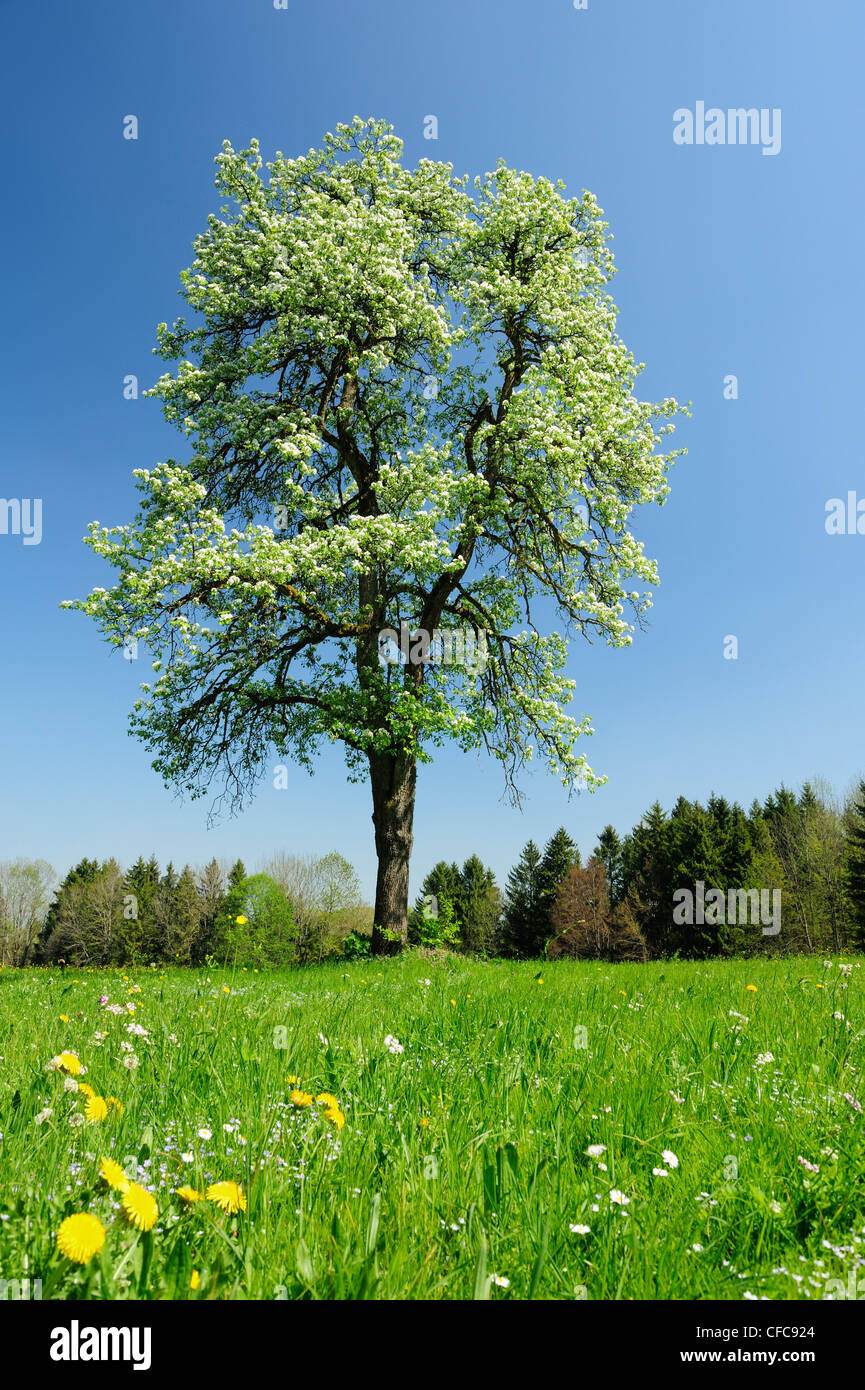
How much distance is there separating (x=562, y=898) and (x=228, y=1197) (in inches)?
2070

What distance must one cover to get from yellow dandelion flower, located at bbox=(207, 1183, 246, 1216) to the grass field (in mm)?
40

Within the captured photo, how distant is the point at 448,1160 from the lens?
2152 mm

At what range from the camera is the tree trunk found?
14.4m

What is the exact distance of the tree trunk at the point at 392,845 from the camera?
47.1ft

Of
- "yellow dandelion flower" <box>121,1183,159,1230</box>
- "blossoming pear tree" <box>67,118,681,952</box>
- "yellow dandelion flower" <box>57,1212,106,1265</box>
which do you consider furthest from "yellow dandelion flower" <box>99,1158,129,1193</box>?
"blossoming pear tree" <box>67,118,681,952</box>

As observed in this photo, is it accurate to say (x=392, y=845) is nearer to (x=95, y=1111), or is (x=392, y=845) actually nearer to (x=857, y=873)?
(x=95, y=1111)

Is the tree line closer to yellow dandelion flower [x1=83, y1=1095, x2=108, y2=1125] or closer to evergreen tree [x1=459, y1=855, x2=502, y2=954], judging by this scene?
evergreen tree [x1=459, y1=855, x2=502, y2=954]

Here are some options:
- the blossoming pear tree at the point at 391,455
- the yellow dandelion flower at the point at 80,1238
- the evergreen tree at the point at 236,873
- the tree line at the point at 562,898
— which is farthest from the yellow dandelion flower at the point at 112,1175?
the evergreen tree at the point at 236,873

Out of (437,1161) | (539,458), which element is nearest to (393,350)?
(539,458)

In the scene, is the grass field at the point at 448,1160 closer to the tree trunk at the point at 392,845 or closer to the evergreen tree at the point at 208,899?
the tree trunk at the point at 392,845

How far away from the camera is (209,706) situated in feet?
45.6

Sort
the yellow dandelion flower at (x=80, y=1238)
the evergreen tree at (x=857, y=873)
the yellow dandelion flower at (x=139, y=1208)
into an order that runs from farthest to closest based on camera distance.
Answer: the evergreen tree at (x=857, y=873)
the yellow dandelion flower at (x=139, y=1208)
the yellow dandelion flower at (x=80, y=1238)

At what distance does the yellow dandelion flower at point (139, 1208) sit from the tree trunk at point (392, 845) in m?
12.7

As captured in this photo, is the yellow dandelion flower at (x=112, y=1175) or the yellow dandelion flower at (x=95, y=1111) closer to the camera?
the yellow dandelion flower at (x=112, y=1175)
